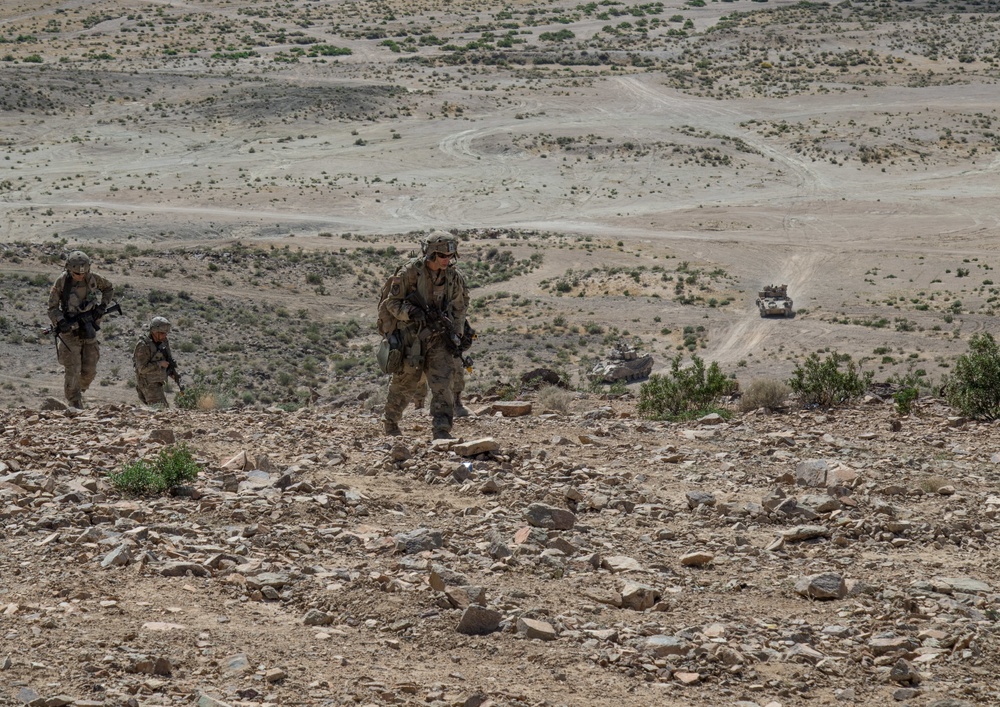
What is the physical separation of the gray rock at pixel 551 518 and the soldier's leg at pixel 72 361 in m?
8.17

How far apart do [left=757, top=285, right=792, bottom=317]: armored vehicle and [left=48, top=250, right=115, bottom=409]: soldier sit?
25.4 meters

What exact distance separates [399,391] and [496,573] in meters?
4.14

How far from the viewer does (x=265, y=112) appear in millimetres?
66250

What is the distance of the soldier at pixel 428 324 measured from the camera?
33.4 feet

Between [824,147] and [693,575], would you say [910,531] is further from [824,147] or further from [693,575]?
[824,147]

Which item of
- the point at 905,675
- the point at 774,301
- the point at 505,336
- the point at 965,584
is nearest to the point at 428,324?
the point at 965,584

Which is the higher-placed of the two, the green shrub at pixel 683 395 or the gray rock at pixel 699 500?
the gray rock at pixel 699 500

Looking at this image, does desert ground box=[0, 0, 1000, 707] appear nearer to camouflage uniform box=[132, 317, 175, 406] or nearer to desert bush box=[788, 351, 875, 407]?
desert bush box=[788, 351, 875, 407]

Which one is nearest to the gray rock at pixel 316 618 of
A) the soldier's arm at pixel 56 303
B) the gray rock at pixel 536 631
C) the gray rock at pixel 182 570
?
the gray rock at pixel 182 570

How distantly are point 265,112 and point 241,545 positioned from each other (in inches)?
2439

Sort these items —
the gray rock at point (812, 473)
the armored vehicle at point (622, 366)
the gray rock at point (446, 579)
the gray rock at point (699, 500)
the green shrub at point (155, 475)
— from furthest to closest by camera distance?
the armored vehicle at point (622, 366) → the gray rock at point (812, 473) → the gray rock at point (699, 500) → the green shrub at point (155, 475) → the gray rock at point (446, 579)

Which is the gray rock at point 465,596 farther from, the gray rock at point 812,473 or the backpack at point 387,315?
the backpack at point 387,315

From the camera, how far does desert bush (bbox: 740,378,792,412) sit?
12148 millimetres

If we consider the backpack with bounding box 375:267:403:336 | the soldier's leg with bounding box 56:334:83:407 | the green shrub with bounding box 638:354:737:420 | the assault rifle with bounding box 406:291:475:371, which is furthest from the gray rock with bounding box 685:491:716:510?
the soldier's leg with bounding box 56:334:83:407
